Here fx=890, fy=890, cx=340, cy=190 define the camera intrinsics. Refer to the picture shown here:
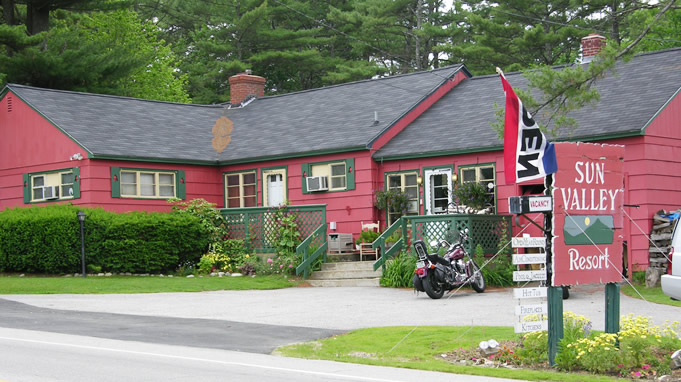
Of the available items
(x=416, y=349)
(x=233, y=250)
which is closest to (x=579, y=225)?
(x=416, y=349)

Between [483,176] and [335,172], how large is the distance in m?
4.74

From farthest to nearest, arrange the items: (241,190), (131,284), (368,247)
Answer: (241,190), (368,247), (131,284)

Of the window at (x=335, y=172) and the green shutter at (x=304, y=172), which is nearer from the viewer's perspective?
the window at (x=335, y=172)

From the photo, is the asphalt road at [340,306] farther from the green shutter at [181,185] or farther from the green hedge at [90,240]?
the green shutter at [181,185]

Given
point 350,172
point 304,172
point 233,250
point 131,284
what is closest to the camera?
point 131,284

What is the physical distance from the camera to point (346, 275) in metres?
23.1

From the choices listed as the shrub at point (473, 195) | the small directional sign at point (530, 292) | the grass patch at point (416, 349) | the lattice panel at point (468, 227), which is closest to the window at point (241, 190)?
the shrub at point (473, 195)

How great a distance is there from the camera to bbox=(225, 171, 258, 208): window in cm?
2844

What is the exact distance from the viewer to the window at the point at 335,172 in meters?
25.8

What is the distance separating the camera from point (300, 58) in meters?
49.2

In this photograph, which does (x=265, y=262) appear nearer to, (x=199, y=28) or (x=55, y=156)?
(x=55, y=156)

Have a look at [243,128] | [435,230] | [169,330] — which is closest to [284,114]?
[243,128]

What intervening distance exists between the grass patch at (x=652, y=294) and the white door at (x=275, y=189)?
11133 mm

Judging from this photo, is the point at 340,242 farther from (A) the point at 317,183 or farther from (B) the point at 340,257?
(A) the point at 317,183
